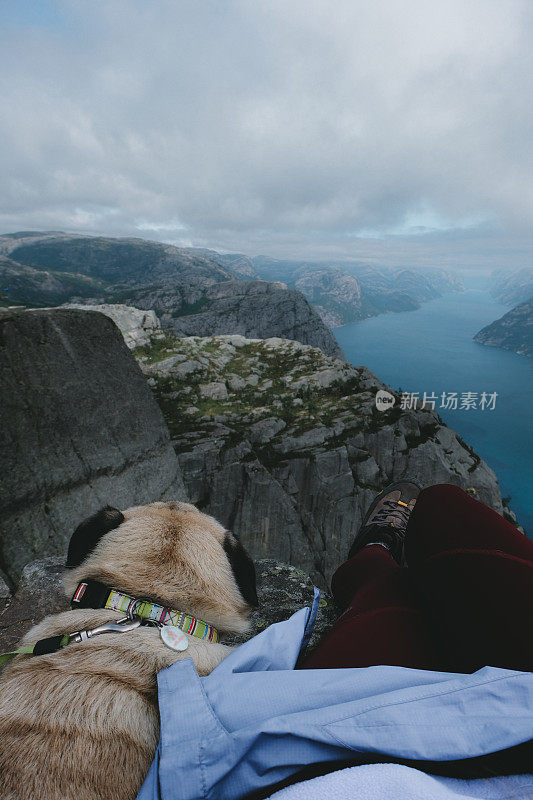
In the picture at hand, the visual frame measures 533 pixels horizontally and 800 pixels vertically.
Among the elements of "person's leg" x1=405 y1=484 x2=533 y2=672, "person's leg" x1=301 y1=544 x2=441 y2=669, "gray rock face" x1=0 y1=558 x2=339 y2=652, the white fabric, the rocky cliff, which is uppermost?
the white fabric

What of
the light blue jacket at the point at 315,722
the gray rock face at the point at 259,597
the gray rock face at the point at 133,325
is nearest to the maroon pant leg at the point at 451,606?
the light blue jacket at the point at 315,722

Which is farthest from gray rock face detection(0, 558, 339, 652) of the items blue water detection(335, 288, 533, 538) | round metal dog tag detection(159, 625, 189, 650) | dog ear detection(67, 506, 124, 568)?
blue water detection(335, 288, 533, 538)

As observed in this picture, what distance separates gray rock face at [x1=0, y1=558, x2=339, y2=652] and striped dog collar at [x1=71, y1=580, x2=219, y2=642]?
4.34ft

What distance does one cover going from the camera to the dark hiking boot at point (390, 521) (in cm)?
541

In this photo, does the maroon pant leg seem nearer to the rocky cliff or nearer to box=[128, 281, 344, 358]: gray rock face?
the rocky cliff

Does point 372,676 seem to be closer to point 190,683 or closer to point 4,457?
point 190,683

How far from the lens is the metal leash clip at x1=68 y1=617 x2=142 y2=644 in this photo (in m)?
2.01

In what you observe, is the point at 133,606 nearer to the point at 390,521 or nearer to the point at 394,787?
the point at 394,787

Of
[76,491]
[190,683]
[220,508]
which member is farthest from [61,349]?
[220,508]

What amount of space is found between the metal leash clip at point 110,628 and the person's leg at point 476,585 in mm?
2260

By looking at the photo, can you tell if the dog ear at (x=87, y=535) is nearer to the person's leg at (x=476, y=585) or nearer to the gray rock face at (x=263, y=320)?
the person's leg at (x=476, y=585)

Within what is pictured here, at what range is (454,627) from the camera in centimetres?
241

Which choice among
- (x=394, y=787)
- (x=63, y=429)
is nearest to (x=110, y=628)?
(x=394, y=787)

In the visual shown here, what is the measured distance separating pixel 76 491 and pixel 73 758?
32.3 feet
